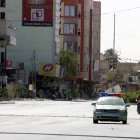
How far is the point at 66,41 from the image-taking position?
11456 cm

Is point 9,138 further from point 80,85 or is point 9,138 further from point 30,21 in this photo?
point 80,85

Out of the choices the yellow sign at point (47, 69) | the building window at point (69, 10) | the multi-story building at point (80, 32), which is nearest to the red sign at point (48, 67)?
the yellow sign at point (47, 69)

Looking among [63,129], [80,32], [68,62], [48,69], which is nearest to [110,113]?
[63,129]

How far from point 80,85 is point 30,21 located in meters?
26.5

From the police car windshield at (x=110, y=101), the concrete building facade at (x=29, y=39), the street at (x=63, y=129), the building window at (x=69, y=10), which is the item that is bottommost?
the street at (x=63, y=129)

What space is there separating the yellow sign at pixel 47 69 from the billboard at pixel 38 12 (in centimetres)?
656

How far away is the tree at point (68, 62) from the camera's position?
107688mm

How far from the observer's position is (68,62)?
10788cm

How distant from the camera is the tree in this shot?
4240 inches

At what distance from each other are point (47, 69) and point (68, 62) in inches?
381

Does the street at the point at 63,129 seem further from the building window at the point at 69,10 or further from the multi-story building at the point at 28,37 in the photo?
the building window at the point at 69,10

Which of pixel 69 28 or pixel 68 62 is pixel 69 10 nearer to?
pixel 69 28

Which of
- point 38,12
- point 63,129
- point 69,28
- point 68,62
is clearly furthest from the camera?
point 69,28

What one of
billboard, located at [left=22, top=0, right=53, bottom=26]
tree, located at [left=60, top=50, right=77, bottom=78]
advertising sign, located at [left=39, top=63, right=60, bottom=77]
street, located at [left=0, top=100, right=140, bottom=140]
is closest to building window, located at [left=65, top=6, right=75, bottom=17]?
tree, located at [left=60, top=50, right=77, bottom=78]
